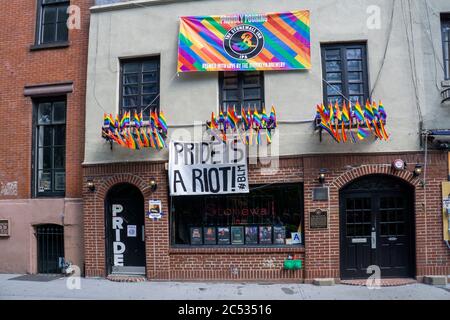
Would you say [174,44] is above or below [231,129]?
above

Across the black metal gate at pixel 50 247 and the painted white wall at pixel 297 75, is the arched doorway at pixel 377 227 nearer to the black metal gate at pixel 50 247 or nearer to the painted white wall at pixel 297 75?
the painted white wall at pixel 297 75

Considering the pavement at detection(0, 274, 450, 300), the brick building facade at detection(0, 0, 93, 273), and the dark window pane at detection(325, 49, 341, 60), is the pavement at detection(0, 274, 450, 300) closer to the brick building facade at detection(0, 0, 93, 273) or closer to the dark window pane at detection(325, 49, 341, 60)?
the brick building facade at detection(0, 0, 93, 273)

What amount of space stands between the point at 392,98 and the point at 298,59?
230 cm

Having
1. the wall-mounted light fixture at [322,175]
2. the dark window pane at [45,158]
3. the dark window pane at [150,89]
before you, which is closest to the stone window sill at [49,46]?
the dark window pane at [150,89]

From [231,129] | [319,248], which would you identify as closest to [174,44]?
[231,129]

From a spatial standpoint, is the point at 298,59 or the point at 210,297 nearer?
the point at 210,297

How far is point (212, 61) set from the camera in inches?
365

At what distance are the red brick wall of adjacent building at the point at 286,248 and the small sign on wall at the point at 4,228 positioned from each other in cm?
242

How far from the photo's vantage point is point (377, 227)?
8922mm

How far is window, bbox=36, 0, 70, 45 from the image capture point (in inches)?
424

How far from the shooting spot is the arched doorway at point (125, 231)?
31.8 feet

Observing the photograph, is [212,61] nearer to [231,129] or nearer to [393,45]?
[231,129]

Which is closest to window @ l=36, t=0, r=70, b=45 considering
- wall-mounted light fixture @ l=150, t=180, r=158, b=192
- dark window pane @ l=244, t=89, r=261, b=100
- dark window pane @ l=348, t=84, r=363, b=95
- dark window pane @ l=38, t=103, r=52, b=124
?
dark window pane @ l=38, t=103, r=52, b=124

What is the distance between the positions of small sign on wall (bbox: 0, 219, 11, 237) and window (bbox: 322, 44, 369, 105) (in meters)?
8.77
